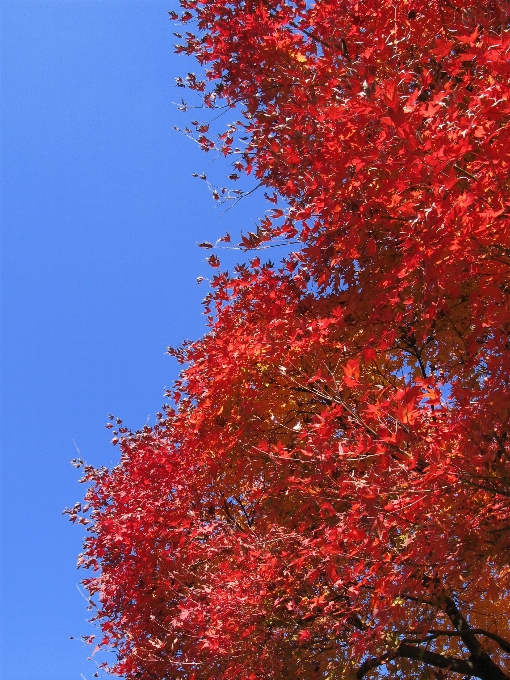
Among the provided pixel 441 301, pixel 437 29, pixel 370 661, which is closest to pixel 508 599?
pixel 370 661

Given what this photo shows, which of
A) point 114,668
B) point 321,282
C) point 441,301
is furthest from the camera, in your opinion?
point 114,668

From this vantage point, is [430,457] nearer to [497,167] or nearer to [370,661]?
[497,167]

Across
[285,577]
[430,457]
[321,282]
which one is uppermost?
[321,282]

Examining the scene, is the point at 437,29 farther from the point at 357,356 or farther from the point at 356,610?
the point at 356,610

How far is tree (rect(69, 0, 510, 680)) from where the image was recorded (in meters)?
3.68

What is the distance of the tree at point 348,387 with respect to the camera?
368 cm

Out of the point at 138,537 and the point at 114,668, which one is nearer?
the point at 138,537

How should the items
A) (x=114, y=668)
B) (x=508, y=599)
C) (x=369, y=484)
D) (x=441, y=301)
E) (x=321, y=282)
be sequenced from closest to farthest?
(x=369, y=484) < (x=441, y=301) < (x=321, y=282) < (x=508, y=599) < (x=114, y=668)

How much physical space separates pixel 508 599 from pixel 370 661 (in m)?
2.50

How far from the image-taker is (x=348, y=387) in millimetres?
5633

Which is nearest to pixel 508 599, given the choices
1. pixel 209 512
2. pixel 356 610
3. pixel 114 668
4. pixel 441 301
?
pixel 356 610

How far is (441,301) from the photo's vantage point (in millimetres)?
4789

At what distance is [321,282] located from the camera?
5.63m

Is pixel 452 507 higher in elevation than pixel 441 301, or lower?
lower
